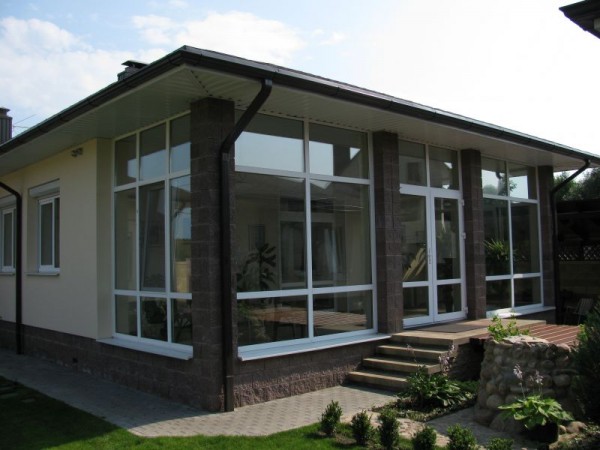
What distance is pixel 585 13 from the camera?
488cm

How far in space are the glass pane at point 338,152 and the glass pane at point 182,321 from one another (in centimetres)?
240

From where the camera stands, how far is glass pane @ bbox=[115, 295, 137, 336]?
8.08 meters

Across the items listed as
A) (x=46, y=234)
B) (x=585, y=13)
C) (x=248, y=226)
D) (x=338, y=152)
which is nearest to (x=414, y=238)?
(x=338, y=152)

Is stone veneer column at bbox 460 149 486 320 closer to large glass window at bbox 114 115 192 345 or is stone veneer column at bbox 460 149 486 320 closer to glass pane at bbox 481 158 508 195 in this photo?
glass pane at bbox 481 158 508 195

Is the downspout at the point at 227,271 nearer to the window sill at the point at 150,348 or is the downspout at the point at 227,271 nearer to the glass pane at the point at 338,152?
the window sill at the point at 150,348

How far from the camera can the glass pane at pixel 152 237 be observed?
7.54 meters

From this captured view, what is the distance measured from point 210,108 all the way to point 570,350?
457 centimetres

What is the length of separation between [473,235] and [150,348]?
18.3 feet

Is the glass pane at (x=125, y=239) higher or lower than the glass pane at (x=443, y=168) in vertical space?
lower

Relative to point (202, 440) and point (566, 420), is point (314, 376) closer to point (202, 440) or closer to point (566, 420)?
point (202, 440)

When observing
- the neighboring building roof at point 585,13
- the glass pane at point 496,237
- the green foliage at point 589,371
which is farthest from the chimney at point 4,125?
the green foliage at point 589,371

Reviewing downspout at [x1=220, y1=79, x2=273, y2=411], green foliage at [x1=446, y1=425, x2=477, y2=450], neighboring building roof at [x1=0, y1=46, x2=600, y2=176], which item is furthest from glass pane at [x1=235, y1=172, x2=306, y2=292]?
Answer: green foliage at [x1=446, y1=425, x2=477, y2=450]

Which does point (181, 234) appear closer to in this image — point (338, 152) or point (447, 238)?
point (338, 152)

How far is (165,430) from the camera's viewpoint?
18.6 ft
